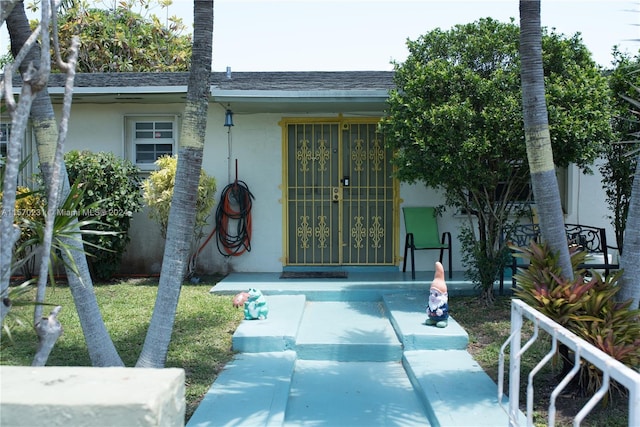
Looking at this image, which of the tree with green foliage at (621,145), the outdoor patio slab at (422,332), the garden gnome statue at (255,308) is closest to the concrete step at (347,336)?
the outdoor patio slab at (422,332)

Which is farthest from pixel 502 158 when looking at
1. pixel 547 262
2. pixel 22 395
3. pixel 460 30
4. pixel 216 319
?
pixel 22 395

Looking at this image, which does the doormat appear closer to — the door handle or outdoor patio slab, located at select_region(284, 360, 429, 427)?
the door handle

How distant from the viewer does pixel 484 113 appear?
260 inches

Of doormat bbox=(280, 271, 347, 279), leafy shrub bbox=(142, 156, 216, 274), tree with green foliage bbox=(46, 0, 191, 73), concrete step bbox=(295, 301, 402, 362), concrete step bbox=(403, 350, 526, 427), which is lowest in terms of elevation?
concrete step bbox=(403, 350, 526, 427)

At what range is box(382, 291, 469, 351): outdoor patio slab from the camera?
19.5 ft

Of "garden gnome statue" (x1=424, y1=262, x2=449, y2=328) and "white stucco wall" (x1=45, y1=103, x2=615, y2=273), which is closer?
"garden gnome statue" (x1=424, y1=262, x2=449, y2=328)

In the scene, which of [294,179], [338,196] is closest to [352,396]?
[338,196]

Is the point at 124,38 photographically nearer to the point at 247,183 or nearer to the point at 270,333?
the point at 247,183

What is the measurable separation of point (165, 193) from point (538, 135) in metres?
5.63

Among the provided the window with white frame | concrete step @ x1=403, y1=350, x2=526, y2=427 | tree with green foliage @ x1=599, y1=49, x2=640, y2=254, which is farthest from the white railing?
the window with white frame

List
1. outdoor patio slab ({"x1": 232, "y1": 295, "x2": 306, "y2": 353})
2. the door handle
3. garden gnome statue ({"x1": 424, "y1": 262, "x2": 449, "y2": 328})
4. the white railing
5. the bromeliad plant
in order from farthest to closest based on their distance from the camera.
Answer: the door handle < garden gnome statue ({"x1": 424, "y1": 262, "x2": 449, "y2": 328}) < outdoor patio slab ({"x1": 232, "y1": 295, "x2": 306, "y2": 353}) < the bromeliad plant < the white railing

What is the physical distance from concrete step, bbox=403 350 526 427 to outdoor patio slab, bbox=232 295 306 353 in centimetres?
121

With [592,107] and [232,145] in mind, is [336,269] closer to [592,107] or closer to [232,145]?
[232,145]

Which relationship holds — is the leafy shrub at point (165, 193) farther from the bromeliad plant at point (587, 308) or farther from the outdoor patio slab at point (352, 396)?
the bromeliad plant at point (587, 308)
